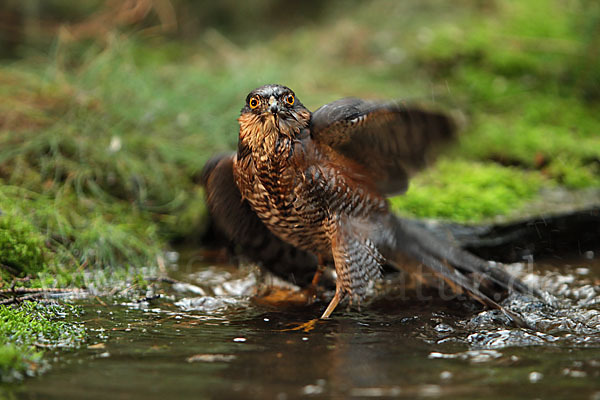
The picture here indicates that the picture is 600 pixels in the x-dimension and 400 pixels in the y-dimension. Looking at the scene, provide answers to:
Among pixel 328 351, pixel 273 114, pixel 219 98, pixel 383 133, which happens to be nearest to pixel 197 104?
pixel 219 98

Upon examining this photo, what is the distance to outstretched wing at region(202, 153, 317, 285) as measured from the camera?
3.91m

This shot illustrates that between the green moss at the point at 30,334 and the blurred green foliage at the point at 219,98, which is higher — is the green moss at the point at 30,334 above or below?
below

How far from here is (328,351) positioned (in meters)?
2.87

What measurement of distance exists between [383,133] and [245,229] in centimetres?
113

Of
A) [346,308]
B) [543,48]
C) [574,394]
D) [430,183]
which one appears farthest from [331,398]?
[543,48]

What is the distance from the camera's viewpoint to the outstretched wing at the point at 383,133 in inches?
133

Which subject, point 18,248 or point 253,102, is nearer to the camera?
point 253,102

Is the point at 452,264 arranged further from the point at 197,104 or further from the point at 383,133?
the point at 197,104

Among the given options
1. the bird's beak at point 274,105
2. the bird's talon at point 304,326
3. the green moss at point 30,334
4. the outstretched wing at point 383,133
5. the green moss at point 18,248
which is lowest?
the bird's talon at point 304,326

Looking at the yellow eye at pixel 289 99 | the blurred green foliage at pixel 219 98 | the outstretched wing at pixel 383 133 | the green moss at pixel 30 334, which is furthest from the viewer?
the blurred green foliage at pixel 219 98

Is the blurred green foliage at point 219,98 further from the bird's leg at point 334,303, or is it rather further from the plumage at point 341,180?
the bird's leg at point 334,303

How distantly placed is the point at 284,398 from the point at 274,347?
63cm

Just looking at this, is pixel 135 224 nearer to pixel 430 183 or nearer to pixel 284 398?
pixel 430 183

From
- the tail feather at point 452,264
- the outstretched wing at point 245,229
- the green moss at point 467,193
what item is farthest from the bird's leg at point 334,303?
the green moss at point 467,193
